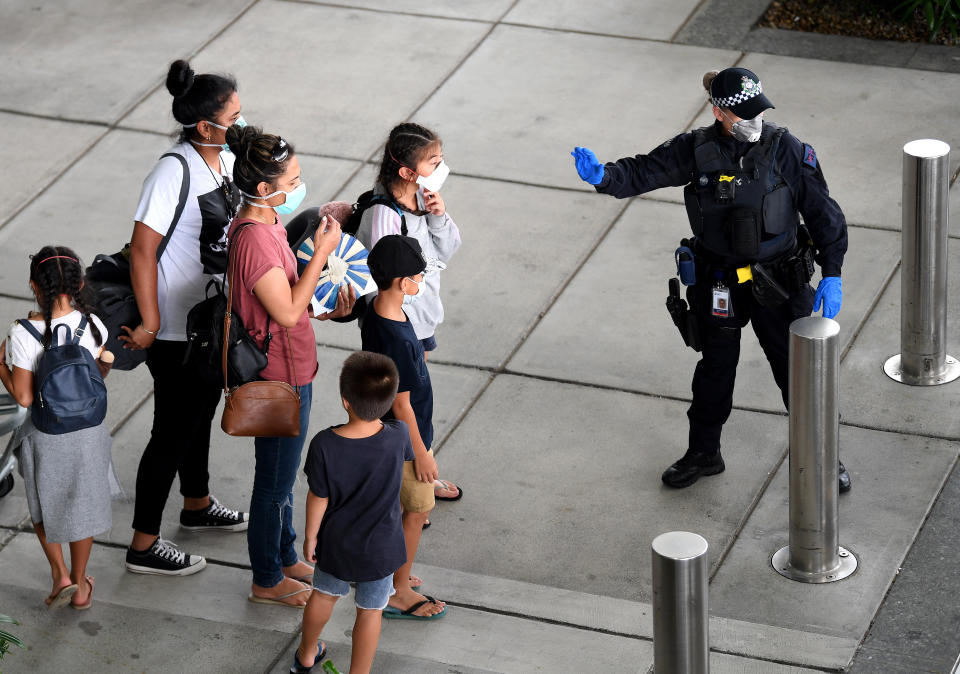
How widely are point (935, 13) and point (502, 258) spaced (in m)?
4.00

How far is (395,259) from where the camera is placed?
4629 millimetres

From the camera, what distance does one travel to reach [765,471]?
19.1ft

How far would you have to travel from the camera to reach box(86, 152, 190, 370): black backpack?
493 cm

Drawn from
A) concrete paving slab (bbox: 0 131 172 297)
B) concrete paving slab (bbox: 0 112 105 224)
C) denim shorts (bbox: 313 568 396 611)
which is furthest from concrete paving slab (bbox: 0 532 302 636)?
concrete paving slab (bbox: 0 112 105 224)


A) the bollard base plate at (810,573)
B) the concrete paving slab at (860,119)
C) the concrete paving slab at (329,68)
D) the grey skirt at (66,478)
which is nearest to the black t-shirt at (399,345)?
the grey skirt at (66,478)

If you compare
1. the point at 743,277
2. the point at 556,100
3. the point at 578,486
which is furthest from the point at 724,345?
the point at 556,100

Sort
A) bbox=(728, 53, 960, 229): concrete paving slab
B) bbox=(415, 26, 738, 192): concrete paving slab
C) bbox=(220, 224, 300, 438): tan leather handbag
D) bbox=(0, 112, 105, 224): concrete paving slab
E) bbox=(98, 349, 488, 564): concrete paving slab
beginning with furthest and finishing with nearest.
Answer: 1. bbox=(415, 26, 738, 192): concrete paving slab
2. bbox=(0, 112, 105, 224): concrete paving slab
3. bbox=(728, 53, 960, 229): concrete paving slab
4. bbox=(98, 349, 488, 564): concrete paving slab
5. bbox=(220, 224, 300, 438): tan leather handbag

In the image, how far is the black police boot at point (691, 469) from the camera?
5742mm

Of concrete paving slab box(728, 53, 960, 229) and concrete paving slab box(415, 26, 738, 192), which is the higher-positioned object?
concrete paving slab box(415, 26, 738, 192)

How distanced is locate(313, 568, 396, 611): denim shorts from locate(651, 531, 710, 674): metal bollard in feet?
3.08

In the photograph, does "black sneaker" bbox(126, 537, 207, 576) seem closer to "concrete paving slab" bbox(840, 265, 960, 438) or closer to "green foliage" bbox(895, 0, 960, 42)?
"concrete paving slab" bbox(840, 265, 960, 438)

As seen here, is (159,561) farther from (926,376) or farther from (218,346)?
(926,376)

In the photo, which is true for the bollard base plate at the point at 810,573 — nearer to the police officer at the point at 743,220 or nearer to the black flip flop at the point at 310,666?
the police officer at the point at 743,220

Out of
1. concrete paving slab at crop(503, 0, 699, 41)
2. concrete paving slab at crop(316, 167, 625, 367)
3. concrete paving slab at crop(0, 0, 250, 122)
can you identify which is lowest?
concrete paving slab at crop(316, 167, 625, 367)
